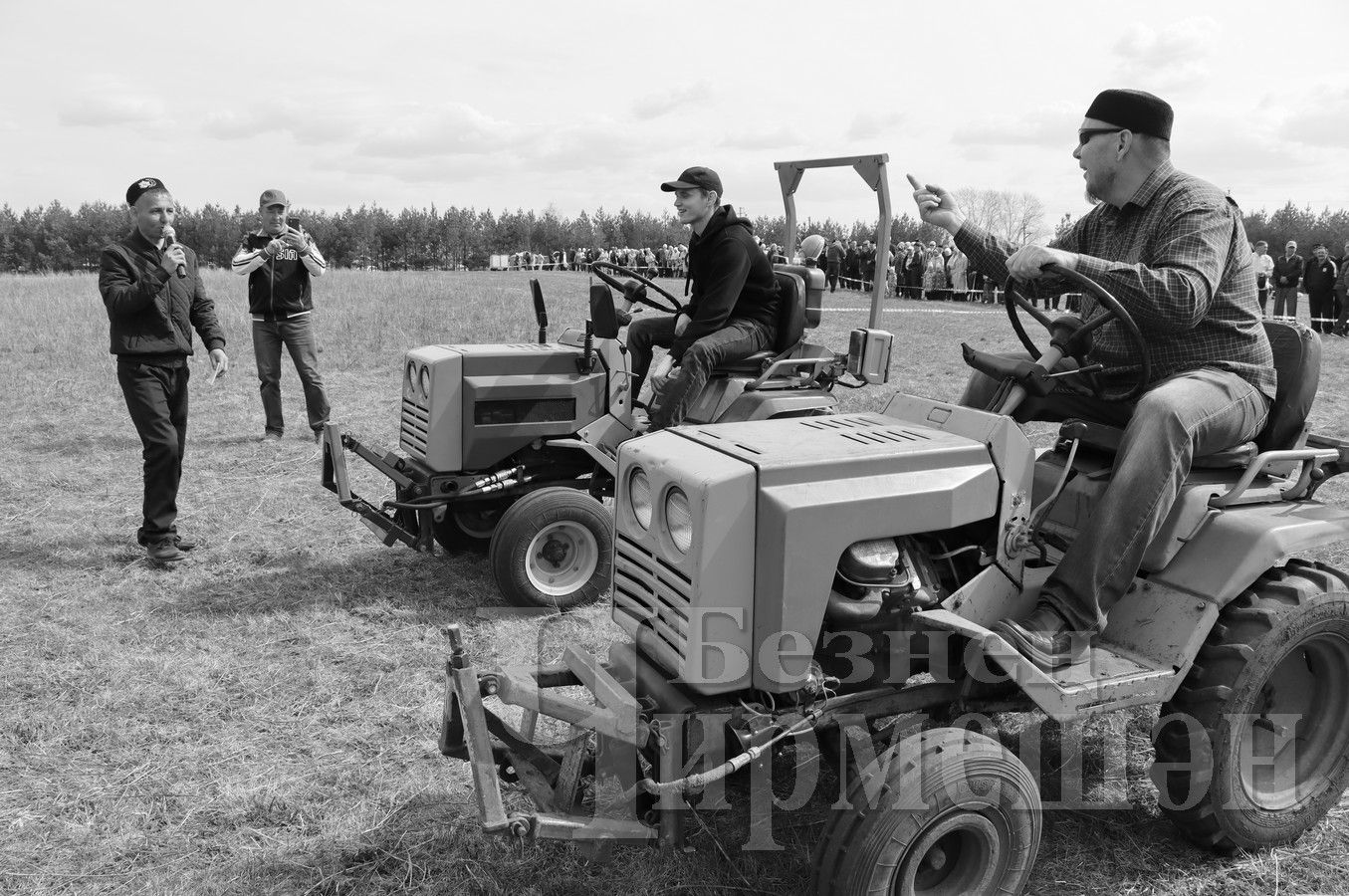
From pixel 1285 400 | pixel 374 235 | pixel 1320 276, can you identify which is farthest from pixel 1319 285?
pixel 374 235

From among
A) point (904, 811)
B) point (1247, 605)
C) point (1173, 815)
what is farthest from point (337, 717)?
point (1247, 605)

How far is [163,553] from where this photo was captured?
5738mm

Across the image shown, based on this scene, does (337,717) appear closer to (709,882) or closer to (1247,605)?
(709,882)

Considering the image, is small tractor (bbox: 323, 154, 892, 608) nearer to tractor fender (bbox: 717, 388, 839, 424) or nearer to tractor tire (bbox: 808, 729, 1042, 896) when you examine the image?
tractor fender (bbox: 717, 388, 839, 424)

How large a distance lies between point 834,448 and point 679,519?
47 centimetres

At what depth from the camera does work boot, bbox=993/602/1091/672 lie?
289 centimetres

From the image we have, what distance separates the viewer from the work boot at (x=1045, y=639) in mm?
2887

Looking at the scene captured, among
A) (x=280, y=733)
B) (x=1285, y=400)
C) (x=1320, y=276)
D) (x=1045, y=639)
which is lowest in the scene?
(x=280, y=733)

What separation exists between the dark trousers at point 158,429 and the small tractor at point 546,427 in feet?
3.55

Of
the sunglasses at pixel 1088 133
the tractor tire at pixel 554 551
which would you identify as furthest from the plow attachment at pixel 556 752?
the sunglasses at pixel 1088 133

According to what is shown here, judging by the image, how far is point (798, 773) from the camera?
346cm

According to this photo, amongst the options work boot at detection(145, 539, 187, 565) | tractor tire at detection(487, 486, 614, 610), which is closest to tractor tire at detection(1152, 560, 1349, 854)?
tractor tire at detection(487, 486, 614, 610)

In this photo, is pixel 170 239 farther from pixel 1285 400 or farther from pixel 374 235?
pixel 374 235

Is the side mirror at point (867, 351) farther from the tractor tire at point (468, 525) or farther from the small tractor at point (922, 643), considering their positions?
the tractor tire at point (468, 525)
